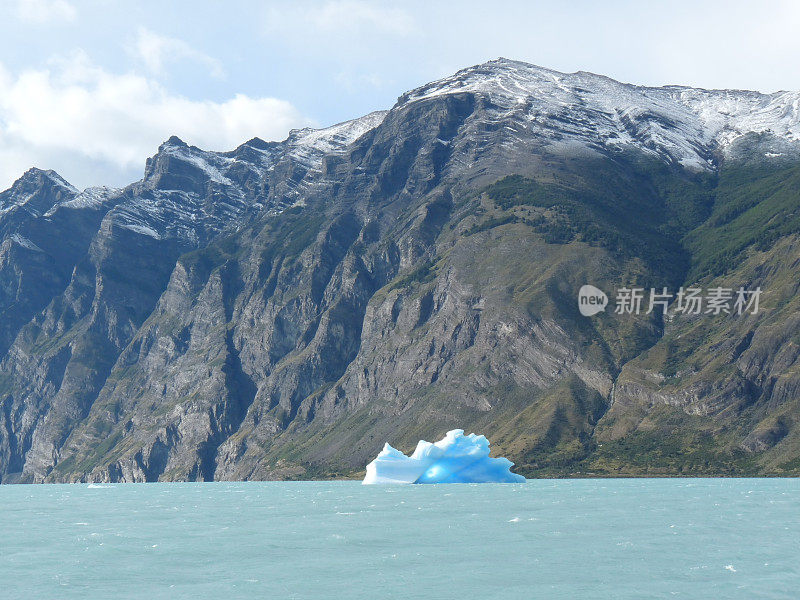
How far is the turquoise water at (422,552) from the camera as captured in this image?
7012 centimetres

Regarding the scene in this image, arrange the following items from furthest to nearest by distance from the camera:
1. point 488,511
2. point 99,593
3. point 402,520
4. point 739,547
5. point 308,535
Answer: point 488,511, point 402,520, point 308,535, point 739,547, point 99,593

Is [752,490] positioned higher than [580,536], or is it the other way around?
[580,536]

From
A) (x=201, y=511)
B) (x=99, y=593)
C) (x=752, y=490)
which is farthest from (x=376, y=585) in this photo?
(x=752, y=490)

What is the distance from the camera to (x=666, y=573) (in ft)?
242

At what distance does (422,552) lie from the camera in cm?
8788

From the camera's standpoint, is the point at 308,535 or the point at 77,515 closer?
the point at 308,535

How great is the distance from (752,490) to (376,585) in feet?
419

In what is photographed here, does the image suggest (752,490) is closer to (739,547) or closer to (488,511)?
(488,511)

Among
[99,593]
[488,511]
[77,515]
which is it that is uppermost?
[99,593]

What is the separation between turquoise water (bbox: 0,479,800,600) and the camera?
230 feet

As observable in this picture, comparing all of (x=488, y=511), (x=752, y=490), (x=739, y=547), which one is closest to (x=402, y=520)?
(x=488, y=511)

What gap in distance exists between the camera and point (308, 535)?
105 m

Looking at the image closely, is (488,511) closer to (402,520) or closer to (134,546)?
(402,520)

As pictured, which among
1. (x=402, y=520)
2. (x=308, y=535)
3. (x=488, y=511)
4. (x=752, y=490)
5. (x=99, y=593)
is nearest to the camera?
(x=99, y=593)
